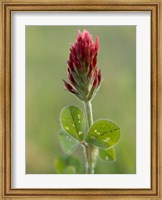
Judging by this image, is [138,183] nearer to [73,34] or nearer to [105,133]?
[105,133]

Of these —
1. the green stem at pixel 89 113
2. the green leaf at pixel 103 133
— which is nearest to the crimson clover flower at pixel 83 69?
the green stem at pixel 89 113

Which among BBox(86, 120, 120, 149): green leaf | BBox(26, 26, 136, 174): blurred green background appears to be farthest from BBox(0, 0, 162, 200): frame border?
BBox(86, 120, 120, 149): green leaf

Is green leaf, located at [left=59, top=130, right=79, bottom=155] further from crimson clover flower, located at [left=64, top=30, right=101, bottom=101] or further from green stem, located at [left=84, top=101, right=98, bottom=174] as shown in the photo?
crimson clover flower, located at [left=64, top=30, right=101, bottom=101]

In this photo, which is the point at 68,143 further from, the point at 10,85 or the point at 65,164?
the point at 10,85

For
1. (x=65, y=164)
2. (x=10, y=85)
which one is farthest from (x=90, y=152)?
(x=10, y=85)

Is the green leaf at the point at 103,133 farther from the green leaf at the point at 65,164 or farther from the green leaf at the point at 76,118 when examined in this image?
the green leaf at the point at 65,164

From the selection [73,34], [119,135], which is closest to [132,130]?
[119,135]
